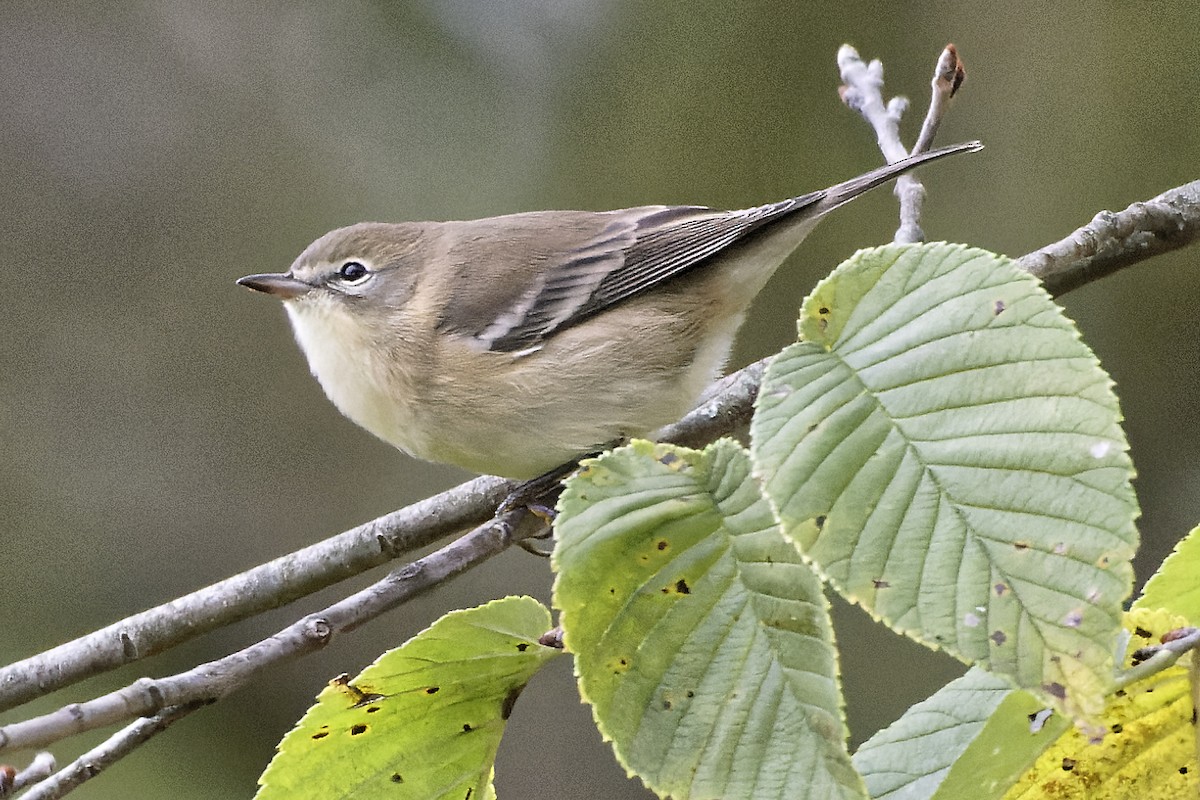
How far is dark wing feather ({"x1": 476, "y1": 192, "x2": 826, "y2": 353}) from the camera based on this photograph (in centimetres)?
175

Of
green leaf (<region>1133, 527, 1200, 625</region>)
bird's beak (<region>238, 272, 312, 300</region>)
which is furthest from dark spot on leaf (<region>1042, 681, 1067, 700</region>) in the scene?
bird's beak (<region>238, 272, 312, 300</region>)

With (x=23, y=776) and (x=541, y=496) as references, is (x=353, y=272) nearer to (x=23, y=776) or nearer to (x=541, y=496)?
(x=541, y=496)

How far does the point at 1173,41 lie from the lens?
3.20 m

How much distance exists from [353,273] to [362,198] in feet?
5.72

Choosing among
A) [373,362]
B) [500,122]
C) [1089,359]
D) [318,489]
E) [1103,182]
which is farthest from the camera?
[500,122]

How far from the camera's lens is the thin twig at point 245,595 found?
46.9 inches

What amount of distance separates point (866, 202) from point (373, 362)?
191cm

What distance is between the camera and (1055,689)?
2.04 ft

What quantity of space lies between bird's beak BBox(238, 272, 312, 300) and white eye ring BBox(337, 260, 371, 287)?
2.4 inches

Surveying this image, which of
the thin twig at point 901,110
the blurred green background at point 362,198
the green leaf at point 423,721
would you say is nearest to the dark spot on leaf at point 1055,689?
the green leaf at point 423,721

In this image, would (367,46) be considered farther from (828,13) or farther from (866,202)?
(866,202)

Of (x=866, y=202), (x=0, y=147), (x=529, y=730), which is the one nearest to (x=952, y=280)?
(x=866, y=202)

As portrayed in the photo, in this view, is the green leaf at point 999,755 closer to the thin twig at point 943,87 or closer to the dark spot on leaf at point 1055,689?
the dark spot on leaf at point 1055,689

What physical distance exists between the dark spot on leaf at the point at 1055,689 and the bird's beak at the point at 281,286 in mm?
1536
